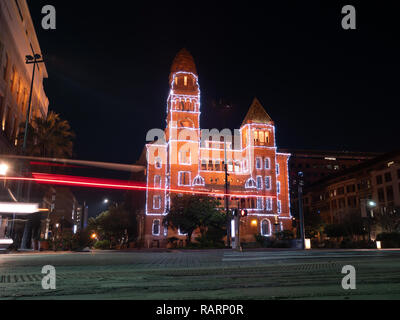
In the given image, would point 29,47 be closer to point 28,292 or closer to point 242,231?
point 28,292

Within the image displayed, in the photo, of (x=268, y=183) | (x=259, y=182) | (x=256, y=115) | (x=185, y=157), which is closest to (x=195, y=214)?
(x=185, y=157)

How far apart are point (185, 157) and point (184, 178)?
169 inches

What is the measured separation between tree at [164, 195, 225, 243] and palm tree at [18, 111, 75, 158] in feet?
63.0

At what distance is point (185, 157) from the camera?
224ft

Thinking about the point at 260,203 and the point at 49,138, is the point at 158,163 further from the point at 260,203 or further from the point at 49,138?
the point at 49,138

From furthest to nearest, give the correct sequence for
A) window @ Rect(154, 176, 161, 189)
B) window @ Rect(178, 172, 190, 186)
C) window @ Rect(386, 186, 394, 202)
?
window @ Rect(178, 172, 190, 186) < window @ Rect(154, 176, 161, 189) < window @ Rect(386, 186, 394, 202)

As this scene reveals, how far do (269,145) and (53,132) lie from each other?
49.1 meters

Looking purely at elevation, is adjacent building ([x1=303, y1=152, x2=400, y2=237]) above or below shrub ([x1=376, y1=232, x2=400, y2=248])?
above

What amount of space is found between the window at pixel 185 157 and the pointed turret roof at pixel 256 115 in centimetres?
1580

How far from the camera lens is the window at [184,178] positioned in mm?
66438

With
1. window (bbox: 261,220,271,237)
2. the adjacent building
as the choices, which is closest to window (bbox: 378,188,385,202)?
the adjacent building

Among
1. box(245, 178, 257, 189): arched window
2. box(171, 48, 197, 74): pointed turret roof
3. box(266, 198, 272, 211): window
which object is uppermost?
box(171, 48, 197, 74): pointed turret roof

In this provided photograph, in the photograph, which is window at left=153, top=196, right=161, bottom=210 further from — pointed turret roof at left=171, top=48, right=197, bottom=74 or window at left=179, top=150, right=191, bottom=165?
pointed turret roof at left=171, top=48, right=197, bottom=74

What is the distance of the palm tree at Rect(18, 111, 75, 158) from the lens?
33.9 metres
